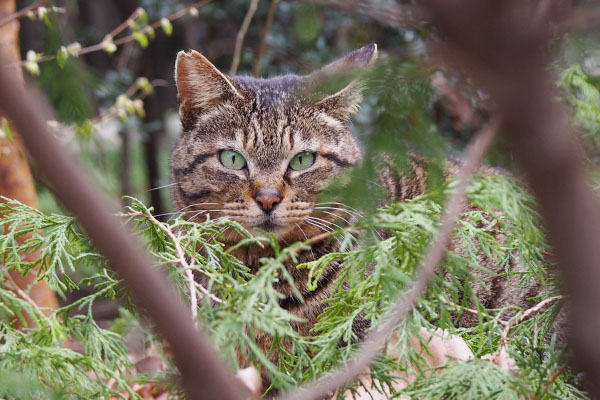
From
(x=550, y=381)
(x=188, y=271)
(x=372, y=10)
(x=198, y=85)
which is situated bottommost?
(x=550, y=381)

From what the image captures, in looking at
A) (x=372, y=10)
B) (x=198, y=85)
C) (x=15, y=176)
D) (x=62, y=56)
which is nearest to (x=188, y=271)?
(x=62, y=56)

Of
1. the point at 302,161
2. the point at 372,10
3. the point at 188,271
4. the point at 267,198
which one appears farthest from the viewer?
the point at 302,161

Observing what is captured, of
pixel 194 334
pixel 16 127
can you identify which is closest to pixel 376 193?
pixel 194 334

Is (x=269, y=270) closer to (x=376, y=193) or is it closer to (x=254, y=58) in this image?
(x=376, y=193)

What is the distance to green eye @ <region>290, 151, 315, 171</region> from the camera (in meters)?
1.85

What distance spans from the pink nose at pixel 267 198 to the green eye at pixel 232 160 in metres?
0.16

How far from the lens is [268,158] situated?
5.94 feet

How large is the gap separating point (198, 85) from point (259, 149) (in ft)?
0.99

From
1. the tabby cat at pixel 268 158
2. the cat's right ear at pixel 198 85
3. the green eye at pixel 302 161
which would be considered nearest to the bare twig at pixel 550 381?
the tabby cat at pixel 268 158

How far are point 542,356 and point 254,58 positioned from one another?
9.49 feet

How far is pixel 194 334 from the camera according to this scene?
57 cm

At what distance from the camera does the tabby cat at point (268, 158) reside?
174 cm

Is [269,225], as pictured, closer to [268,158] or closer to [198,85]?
[268,158]

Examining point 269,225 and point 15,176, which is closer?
point 269,225
